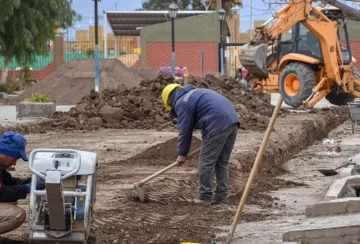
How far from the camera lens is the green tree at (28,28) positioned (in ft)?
128

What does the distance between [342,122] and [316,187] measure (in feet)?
46.3

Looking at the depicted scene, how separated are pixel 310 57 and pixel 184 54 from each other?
3029 centimetres

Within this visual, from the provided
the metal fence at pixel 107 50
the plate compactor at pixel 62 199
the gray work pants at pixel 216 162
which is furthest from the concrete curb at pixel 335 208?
the metal fence at pixel 107 50

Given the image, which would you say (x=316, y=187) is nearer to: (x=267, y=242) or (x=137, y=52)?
(x=267, y=242)

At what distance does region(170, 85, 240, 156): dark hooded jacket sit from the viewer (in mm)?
11047

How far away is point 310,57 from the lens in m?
27.8

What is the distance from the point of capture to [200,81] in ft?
88.9

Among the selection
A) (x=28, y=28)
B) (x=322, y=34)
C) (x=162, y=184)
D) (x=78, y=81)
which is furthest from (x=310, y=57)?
(x=162, y=184)

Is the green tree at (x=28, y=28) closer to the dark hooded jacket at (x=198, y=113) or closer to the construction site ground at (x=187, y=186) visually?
the construction site ground at (x=187, y=186)

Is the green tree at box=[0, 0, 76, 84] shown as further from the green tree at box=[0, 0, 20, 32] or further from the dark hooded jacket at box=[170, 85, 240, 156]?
the dark hooded jacket at box=[170, 85, 240, 156]

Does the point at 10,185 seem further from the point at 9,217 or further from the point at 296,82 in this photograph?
the point at 296,82

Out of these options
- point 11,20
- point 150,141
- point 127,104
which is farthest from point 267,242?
point 11,20

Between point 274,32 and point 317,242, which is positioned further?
point 274,32

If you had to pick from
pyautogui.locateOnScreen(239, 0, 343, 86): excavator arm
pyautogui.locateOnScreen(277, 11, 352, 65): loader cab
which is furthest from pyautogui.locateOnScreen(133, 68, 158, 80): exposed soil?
pyautogui.locateOnScreen(239, 0, 343, 86): excavator arm
